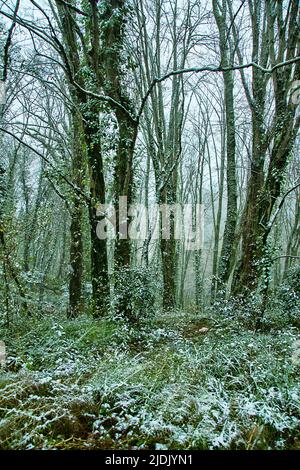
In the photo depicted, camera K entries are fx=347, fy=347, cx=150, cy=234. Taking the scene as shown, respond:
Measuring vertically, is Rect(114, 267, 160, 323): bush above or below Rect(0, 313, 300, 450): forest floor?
above

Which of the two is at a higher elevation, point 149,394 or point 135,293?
point 135,293

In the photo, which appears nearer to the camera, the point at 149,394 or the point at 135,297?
the point at 149,394

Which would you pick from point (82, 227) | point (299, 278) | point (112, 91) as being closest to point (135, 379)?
point (299, 278)

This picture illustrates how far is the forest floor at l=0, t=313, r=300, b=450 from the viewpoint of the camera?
2.63 meters

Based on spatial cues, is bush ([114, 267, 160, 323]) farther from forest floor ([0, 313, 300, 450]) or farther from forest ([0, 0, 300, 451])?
forest floor ([0, 313, 300, 450])

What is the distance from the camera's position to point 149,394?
3.22 meters

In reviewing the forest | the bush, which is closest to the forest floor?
the forest

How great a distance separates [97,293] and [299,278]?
12.7 feet

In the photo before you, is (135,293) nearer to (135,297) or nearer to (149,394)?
(135,297)

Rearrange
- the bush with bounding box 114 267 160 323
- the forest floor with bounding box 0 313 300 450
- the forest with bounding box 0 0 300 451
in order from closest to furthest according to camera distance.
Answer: the forest floor with bounding box 0 313 300 450 → the forest with bounding box 0 0 300 451 → the bush with bounding box 114 267 160 323

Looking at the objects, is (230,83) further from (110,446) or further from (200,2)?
(110,446)

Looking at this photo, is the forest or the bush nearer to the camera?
the forest

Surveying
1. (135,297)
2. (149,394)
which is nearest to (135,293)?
(135,297)

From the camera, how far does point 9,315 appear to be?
532 centimetres
